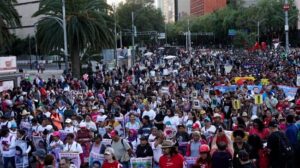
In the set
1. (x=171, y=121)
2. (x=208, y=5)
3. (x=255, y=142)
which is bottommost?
(x=171, y=121)

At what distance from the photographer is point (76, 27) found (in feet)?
125

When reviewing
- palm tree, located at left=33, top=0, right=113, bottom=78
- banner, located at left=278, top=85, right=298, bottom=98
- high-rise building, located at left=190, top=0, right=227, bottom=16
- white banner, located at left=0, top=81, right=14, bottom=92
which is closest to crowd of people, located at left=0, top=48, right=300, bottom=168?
banner, located at left=278, top=85, right=298, bottom=98

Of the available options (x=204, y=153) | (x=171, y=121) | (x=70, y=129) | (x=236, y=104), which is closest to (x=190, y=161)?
(x=204, y=153)

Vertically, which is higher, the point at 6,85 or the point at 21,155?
the point at 6,85

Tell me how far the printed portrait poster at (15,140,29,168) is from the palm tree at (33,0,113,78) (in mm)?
25295

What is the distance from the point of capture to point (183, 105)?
18.0m

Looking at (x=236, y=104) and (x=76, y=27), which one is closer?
(x=236, y=104)

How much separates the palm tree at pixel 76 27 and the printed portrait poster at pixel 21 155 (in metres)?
25.3

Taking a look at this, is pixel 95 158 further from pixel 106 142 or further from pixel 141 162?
pixel 141 162

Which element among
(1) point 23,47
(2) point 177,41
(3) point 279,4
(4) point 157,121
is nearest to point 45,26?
(4) point 157,121

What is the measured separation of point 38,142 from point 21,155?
1.57 ft

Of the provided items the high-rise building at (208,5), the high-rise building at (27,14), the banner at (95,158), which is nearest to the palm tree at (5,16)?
the banner at (95,158)

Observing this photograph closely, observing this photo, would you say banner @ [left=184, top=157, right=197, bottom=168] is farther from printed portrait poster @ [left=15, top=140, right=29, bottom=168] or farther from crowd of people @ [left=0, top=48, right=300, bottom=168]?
printed portrait poster @ [left=15, top=140, right=29, bottom=168]

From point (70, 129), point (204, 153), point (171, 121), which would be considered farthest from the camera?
point (171, 121)
